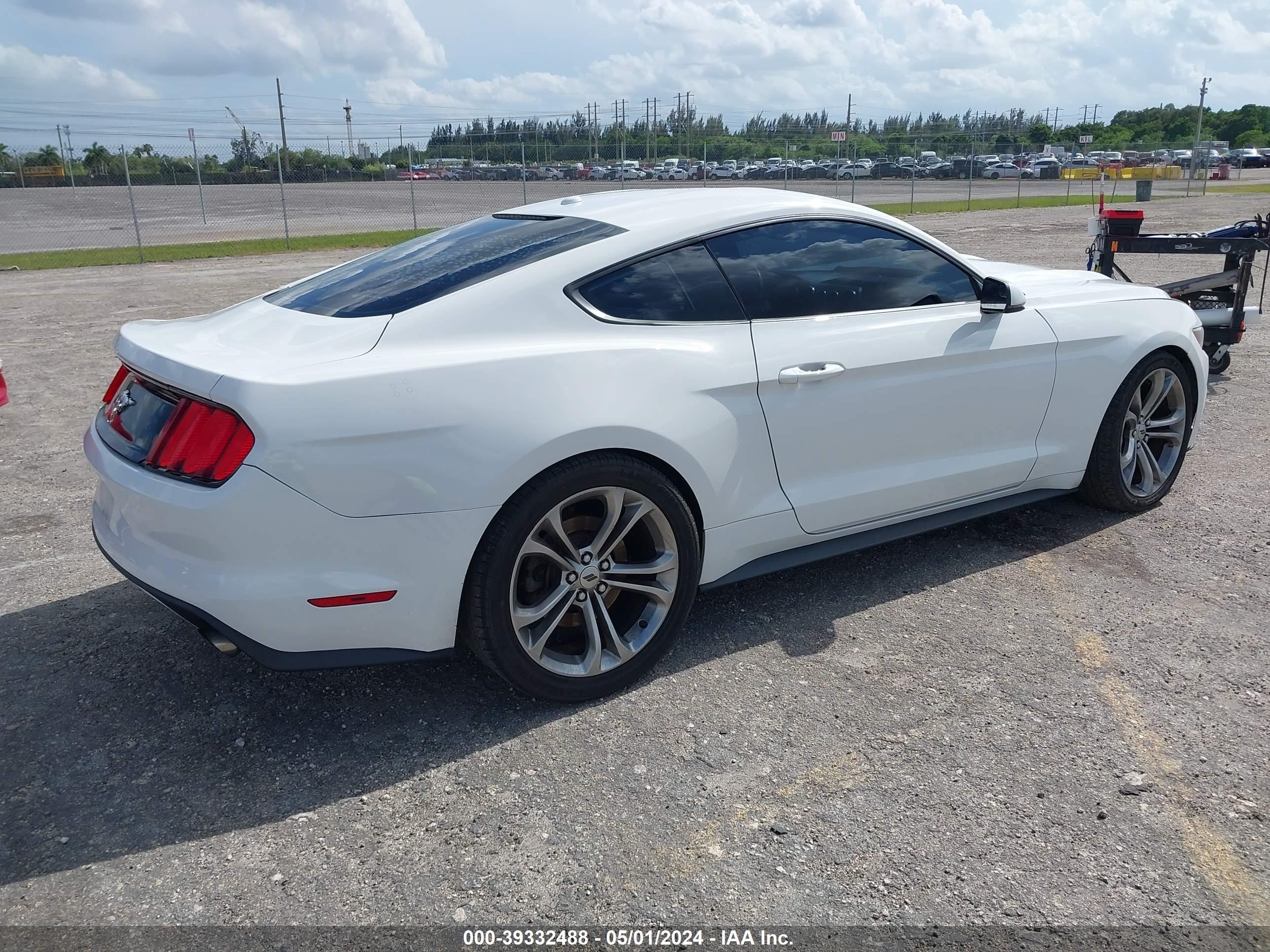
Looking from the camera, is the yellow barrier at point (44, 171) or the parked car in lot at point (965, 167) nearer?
the yellow barrier at point (44, 171)

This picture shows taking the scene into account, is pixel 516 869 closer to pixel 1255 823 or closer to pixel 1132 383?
pixel 1255 823

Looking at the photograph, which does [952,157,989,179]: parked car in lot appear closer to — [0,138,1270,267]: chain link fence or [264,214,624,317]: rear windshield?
[0,138,1270,267]: chain link fence

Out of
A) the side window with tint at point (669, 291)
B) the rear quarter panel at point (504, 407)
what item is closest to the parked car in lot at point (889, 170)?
the side window with tint at point (669, 291)

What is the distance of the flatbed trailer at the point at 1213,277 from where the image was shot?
24.7ft

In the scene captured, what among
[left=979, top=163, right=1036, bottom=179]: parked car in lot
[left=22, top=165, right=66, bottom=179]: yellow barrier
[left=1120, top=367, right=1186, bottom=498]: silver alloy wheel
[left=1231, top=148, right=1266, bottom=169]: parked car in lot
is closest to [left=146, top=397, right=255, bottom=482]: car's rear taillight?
[left=1120, top=367, right=1186, bottom=498]: silver alloy wheel

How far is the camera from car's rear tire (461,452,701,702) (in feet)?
10.4

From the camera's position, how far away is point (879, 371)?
3.94 metres

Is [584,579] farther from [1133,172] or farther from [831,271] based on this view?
[1133,172]

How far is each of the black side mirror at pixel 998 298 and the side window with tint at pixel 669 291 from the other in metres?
1.19

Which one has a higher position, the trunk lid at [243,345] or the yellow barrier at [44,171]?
the trunk lid at [243,345]

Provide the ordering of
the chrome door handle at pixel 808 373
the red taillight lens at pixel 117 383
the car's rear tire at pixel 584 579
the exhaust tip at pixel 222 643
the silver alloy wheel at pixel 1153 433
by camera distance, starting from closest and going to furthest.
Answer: the exhaust tip at pixel 222 643
the car's rear tire at pixel 584 579
the red taillight lens at pixel 117 383
the chrome door handle at pixel 808 373
the silver alloy wheel at pixel 1153 433

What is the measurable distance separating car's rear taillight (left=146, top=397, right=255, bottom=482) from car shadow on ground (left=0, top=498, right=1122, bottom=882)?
0.89m

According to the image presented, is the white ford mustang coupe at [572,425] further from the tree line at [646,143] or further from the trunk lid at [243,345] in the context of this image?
the tree line at [646,143]

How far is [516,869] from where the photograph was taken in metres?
2.66
